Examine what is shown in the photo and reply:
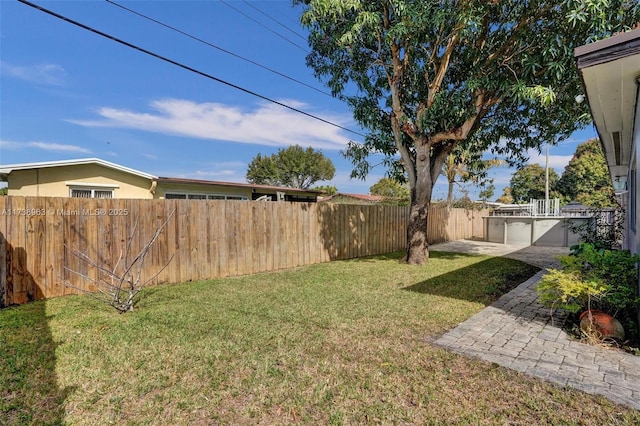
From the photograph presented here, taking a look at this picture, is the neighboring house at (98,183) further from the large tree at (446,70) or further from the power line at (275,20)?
the power line at (275,20)

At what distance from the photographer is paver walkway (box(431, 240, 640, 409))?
114 inches

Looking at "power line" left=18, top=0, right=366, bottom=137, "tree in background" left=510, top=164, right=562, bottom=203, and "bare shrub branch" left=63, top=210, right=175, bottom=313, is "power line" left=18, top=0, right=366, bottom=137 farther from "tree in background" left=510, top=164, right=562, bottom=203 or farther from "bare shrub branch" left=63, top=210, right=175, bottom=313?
"tree in background" left=510, top=164, right=562, bottom=203

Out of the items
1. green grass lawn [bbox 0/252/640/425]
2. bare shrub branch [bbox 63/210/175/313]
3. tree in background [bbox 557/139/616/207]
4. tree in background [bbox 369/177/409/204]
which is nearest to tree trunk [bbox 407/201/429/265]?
green grass lawn [bbox 0/252/640/425]

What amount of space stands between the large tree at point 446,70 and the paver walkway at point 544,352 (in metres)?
4.32

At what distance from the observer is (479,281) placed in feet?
23.8

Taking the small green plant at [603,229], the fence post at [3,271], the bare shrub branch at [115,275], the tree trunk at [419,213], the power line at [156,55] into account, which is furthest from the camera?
the tree trunk at [419,213]

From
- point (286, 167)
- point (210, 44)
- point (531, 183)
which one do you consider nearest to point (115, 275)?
point (210, 44)

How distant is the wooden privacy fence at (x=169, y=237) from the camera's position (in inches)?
209

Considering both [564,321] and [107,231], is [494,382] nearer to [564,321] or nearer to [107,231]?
[564,321]

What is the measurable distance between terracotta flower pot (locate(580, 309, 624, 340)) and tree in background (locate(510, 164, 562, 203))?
4279 cm

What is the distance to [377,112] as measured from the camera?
9.64 m

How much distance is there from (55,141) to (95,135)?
1.52 metres

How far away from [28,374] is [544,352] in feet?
16.9

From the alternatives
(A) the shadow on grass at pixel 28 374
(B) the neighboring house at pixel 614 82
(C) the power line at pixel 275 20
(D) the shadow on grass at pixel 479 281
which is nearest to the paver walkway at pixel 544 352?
(D) the shadow on grass at pixel 479 281
